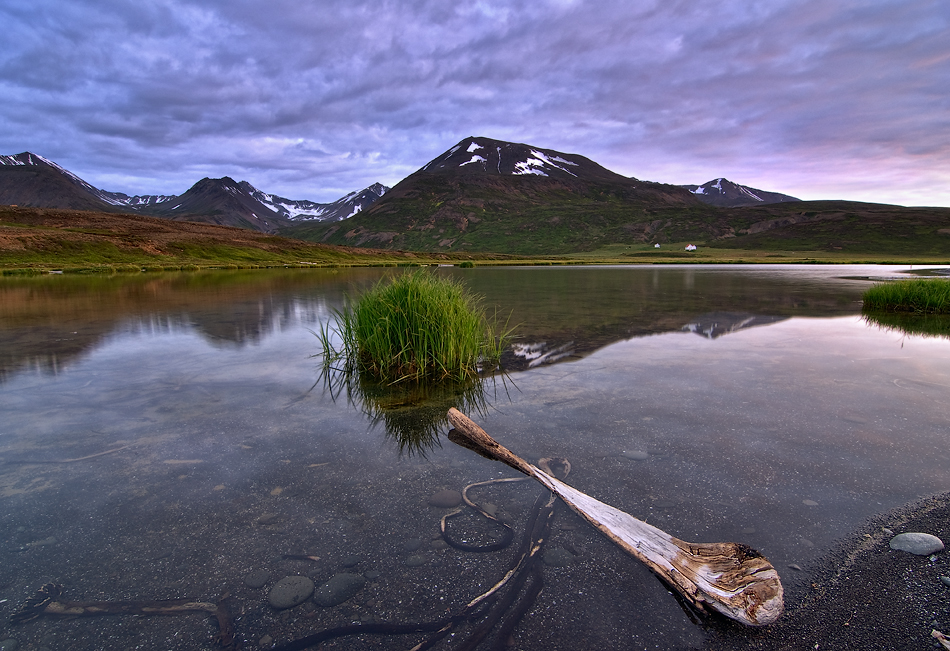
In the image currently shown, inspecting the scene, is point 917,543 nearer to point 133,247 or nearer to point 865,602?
point 865,602

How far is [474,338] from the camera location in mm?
8656

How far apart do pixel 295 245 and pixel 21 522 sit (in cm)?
9001

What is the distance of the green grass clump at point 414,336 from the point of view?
812 cm

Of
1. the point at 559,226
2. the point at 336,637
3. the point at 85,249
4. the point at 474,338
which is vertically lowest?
the point at 336,637

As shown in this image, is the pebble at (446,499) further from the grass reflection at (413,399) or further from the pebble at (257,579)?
the pebble at (257,579)

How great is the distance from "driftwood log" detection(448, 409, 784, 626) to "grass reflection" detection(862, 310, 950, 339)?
13.5m

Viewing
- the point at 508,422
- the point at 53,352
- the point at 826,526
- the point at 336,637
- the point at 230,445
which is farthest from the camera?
the point at 53,352

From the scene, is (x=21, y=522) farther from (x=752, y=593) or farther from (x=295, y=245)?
(x=295, y=245)

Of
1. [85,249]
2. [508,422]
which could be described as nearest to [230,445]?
[508,422]

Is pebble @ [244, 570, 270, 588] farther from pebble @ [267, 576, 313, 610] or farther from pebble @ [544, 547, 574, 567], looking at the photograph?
pebble @ [544, 547, 574, 567]

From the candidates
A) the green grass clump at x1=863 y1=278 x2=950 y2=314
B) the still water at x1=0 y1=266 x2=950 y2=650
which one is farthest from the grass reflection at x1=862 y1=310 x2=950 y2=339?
the still water at x1=0 y1=266 x2=950 y2=650

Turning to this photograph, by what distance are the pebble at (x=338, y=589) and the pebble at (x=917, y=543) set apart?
12.3 feet

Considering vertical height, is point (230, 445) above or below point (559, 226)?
below

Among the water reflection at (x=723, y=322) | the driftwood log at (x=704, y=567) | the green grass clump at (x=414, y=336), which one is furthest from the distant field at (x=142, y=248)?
the driftwood log at (x=704, y=567)
